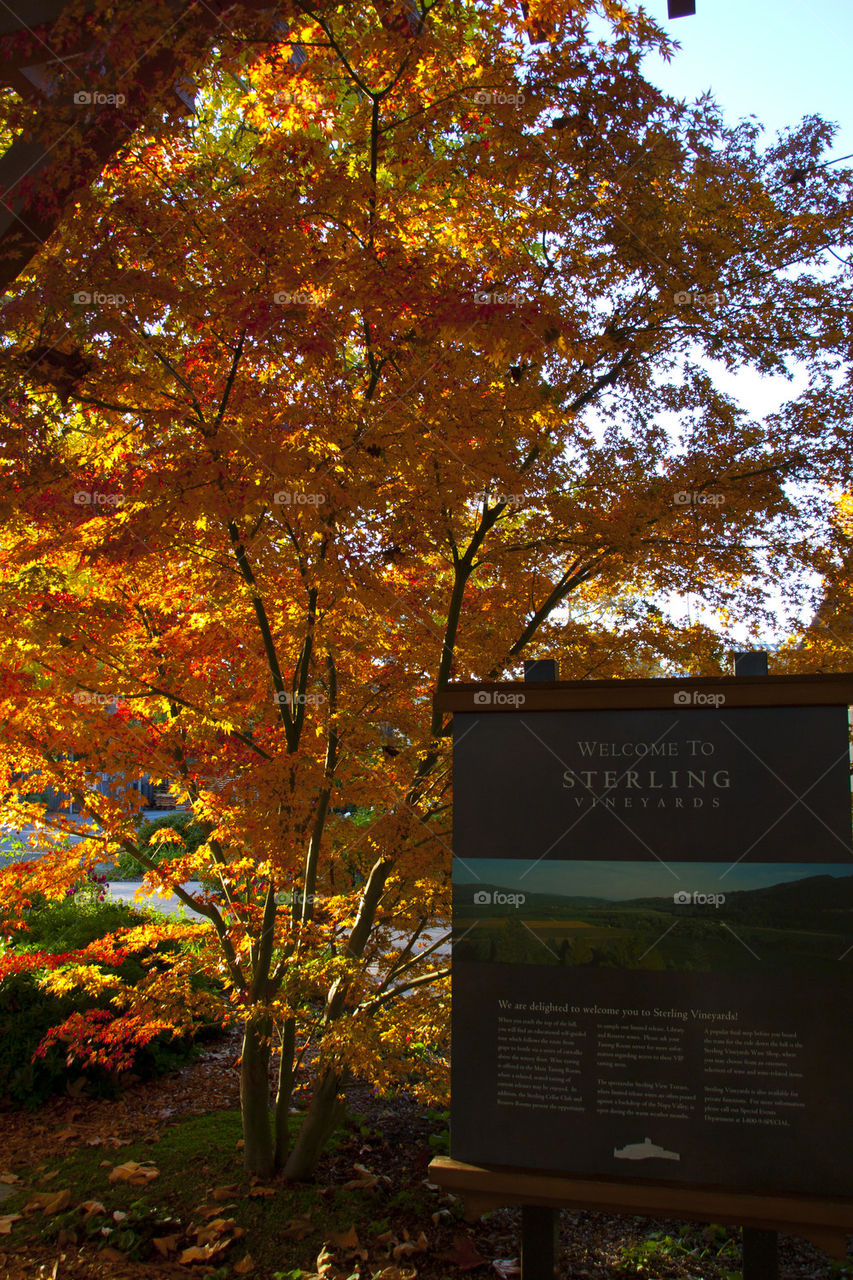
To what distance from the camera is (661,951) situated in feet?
10.2

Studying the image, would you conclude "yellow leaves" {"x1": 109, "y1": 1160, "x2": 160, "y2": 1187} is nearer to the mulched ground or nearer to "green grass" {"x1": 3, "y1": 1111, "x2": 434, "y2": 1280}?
"green grass" {"x1": 3, "y1": 1111, "x2": 434, "y2": 1280}

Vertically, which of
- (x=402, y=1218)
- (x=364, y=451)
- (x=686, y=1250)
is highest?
(x=364, y=451)

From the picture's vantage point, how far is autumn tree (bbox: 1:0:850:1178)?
14.0 ft

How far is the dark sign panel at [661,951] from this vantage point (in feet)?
9.70

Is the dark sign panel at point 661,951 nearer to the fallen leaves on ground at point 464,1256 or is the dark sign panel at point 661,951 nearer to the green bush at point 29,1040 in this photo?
the fallen leaves on ground at point 464,1256

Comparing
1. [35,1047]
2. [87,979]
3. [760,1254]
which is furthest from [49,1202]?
[760,1254]

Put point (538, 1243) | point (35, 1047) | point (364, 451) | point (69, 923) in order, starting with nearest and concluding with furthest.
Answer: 1. point (538, 1243)
2. point (364, 451)
3. point (35, 1047)
4. point (69, 923)

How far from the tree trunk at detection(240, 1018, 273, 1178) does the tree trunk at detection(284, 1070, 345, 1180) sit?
0.20 metres

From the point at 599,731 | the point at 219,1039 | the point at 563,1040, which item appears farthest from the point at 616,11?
the point at 219,1039

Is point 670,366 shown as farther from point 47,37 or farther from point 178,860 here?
point 178,860

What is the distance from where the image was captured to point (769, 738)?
10.6 feet

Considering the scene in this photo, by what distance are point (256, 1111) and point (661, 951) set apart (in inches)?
150

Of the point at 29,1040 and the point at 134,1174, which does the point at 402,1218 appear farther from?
the point at 29,1040

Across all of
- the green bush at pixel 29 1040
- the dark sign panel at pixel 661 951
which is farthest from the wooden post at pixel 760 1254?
the green bush at pixel 29 1040
